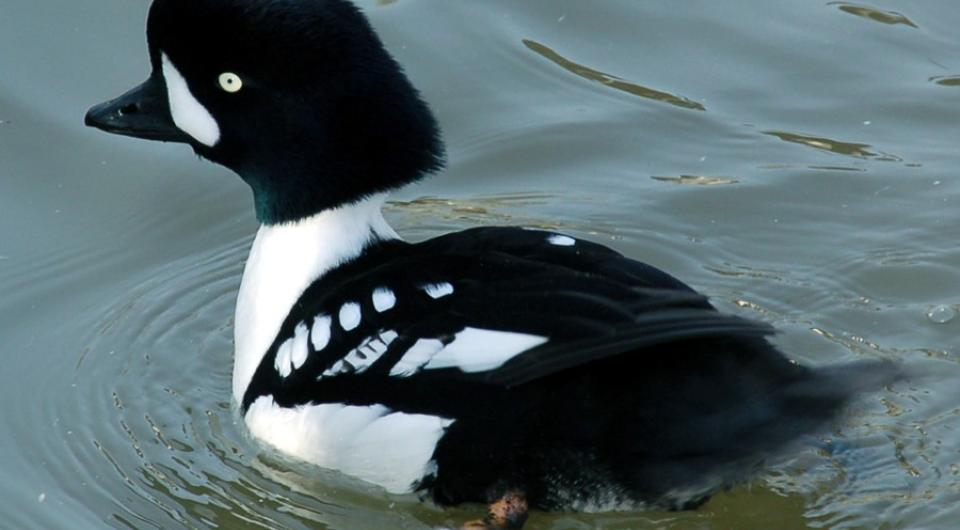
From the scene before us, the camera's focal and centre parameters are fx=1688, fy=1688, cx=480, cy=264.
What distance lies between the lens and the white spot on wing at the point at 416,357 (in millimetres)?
4785

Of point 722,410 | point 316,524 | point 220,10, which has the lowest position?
point 316,524

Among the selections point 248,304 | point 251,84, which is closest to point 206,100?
point 251,84

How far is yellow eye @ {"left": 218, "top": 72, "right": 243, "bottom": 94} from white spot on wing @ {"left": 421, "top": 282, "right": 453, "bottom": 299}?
0.97 m

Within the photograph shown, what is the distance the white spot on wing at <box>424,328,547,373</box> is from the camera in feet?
15.2

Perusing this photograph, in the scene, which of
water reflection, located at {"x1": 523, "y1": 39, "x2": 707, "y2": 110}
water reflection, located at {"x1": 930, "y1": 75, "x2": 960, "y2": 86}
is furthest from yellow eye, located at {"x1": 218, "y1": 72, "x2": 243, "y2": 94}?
water reflection, located at {"x1": 930, "y1": 75, "x2": 960, "y2": 86}

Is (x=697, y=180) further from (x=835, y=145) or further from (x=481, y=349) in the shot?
(x=481, y=349)

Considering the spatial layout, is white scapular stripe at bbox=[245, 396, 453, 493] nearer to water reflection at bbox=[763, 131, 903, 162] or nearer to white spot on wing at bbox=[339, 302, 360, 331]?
white spot on wing at bbox=[339, 302, 360, 331]

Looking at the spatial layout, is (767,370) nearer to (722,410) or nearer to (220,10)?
(722,410)

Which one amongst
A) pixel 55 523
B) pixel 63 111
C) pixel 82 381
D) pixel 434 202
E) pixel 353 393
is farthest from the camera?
pixel 63 111

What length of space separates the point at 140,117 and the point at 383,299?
4.07ft

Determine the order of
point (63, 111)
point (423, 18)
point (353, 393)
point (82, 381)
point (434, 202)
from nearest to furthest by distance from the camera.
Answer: point (353, 393), point (82, 381), point (434, 202), point (63, 111), point (423, 18)

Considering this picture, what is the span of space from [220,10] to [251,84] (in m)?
0.30

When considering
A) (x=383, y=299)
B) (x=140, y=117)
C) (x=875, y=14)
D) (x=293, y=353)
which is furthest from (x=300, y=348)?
(x=875, y=14)

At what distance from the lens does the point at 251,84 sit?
534cm
